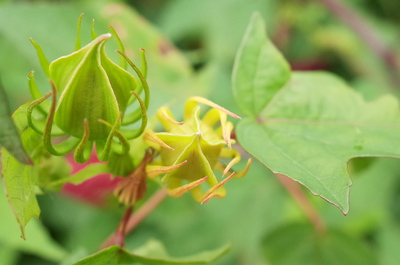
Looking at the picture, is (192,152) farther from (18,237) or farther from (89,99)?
(18,237)

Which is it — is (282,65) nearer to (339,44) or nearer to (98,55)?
(98,55)

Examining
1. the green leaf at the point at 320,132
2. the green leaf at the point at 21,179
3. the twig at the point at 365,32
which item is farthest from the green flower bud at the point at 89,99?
the twig at the point at 365,32

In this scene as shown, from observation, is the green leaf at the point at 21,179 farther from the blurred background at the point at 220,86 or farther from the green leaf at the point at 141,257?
the blurred background at the point at 220,86

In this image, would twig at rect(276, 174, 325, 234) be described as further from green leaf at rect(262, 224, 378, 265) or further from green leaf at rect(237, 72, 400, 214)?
green leaf at rect(237, 72, 400, 214)

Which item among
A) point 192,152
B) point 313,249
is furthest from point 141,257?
point 313,249

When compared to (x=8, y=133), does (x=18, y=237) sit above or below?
below

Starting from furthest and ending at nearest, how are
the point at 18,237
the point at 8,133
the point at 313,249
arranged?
1. the point at 18,237
2. the point at 313,249
3. the point at 8,133

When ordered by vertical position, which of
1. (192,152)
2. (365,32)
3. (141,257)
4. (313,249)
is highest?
(192,152)
